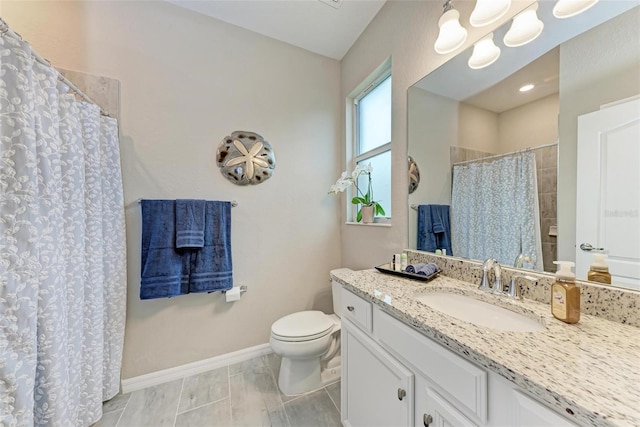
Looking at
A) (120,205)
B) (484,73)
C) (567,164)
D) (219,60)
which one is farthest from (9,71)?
(567,164)

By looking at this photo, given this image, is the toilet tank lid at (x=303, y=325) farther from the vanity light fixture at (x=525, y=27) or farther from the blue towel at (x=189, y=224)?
the vanity light fixture at (x=525, y=27)

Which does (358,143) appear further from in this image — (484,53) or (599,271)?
(599,271)

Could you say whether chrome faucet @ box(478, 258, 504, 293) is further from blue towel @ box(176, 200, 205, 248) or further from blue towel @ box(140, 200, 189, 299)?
blue towel @ box(140, 200, 189, 299)

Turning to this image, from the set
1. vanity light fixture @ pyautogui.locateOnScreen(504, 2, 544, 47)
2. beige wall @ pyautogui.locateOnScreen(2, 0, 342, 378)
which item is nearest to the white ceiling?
beige wall @ pyautogui.locateOnScreen(2, 0, 342, 378)

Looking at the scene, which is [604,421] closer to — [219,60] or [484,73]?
[484,73]

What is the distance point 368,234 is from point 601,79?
52.1 inches

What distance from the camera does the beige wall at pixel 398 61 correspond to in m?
1.24

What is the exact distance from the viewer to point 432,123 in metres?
1.30

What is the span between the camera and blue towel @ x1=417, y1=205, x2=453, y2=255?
1210 millimetres

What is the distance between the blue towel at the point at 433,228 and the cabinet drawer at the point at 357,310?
1.82ft

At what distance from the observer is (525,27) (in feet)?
2.86

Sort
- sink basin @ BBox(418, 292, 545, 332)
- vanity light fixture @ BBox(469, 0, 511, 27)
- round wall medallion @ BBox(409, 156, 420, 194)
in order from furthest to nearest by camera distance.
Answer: round wall medallion @ BBox(409, 156, 420, 194) < vanity light fixture @ BBox(469, 0, 511, 27) < sink basin @ BBox(418, 292, 545, 332)

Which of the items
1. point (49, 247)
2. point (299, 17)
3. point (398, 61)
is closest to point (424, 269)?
point (398, 61)

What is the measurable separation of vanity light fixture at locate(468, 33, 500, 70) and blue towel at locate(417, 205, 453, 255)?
684 millimetres
